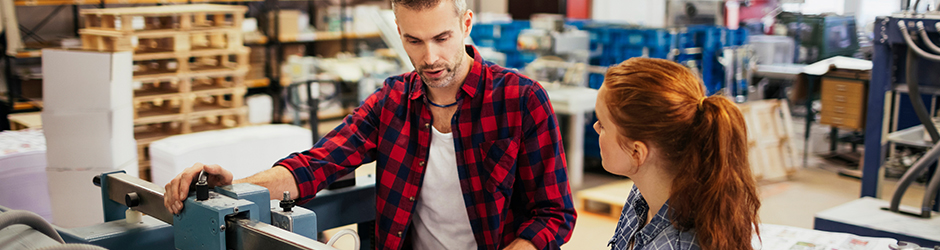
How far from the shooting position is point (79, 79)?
2.82 m

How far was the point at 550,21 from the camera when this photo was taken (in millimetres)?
6258

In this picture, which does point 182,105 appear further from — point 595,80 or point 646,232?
point 646,232

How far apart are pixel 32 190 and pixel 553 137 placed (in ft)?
8.32

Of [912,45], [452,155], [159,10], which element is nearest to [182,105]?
[159,10]

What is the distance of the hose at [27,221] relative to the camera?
115cm

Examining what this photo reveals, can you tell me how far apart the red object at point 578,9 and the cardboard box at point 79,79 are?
663 cm

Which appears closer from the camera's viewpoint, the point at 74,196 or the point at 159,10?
the point at 74,196

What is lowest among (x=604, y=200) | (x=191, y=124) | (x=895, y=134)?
(x=604, y=200)

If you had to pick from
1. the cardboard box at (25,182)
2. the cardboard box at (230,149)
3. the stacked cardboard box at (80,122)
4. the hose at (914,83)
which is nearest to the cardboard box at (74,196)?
the stacked cardboard box at (80,122)

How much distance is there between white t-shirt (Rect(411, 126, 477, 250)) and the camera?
178 centimetres

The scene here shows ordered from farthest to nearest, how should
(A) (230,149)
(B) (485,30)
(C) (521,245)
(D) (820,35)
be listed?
(D) (820,35) → (B) (485,30) → (A) (230,149) → (C) (521,245)

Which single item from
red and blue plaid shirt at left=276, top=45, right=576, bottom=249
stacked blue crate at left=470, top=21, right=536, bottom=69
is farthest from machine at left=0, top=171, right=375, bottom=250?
stacked blue crate at left=470, top=21, right=536, bottom=69

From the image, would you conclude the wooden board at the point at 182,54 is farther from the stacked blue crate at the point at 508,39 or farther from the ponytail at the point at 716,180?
the ponytail at the point at 716,180

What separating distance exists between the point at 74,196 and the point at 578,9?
6.94 meters
